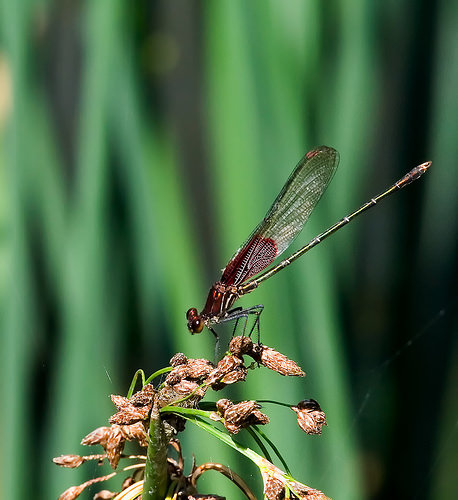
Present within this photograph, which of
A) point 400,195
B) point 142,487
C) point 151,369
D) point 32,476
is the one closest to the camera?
point 142,487

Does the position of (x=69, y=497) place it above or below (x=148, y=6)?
below

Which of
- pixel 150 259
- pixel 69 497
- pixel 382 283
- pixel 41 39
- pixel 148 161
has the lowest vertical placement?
pixel 69 497

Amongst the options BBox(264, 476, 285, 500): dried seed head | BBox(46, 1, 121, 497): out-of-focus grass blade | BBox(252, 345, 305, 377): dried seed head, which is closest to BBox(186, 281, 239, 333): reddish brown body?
BBox(46, 1, 121, 497): out-of-focus grass blade

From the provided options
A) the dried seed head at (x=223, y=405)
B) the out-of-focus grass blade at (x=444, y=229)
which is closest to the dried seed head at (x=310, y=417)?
the dried seed head at (x=223, y=405)

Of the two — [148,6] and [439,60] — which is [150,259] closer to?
[148,6]

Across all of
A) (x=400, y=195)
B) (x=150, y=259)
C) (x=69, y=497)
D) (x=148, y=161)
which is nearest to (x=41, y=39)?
(x=148, y=161)

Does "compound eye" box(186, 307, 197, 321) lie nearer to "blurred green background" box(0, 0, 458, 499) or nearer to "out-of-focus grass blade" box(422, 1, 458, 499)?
"blurred green background" box(0, 0, 458, 499)

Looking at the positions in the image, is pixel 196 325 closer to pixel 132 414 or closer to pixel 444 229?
pixel 132 414
